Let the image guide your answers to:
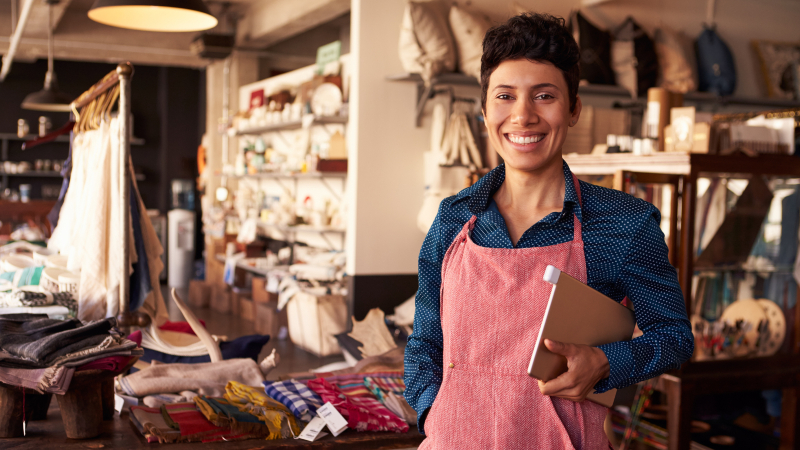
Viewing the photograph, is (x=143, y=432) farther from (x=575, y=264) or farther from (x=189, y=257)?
(x=189, y=257)

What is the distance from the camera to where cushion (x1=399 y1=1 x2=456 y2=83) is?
4.93m

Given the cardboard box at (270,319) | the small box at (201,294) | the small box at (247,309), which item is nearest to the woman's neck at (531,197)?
the cardboard box at (270,319)

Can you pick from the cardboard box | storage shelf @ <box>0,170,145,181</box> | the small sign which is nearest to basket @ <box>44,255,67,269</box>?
the cardboard box

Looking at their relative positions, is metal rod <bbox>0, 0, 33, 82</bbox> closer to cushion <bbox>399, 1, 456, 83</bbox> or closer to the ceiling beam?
the ceiling beam

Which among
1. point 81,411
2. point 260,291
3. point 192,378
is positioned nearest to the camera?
point 81,411

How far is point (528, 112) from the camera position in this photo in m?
1.20

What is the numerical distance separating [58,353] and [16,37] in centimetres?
861

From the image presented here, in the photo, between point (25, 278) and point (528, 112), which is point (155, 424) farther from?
point (528, 112)

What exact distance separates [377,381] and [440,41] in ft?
9.90

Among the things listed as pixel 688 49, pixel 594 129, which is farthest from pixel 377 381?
pixel 688 49

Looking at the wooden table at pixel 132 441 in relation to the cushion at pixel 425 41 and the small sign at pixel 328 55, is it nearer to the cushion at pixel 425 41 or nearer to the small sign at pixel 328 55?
the cushion at pixel 425 41

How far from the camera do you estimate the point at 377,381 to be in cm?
268

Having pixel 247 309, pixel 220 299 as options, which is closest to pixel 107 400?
pixel 247 309

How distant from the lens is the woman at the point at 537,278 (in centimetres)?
117
